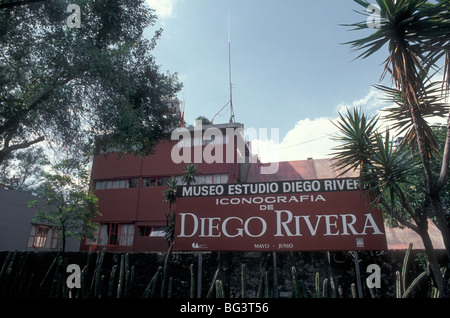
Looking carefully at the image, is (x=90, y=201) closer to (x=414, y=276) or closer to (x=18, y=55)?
(x=18, y=55)

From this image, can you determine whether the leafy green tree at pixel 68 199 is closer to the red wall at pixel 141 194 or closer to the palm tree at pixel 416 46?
the red wall at pixel 141 194

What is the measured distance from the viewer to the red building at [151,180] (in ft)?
75.2

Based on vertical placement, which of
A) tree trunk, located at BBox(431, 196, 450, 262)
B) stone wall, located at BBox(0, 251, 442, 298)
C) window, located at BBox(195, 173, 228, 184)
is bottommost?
stone wall, located at BBox(0, 251, 442, 298)

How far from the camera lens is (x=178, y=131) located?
22984 millimetres

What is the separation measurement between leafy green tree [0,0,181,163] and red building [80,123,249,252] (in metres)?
8.31

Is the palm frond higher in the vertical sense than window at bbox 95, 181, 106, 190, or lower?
lower

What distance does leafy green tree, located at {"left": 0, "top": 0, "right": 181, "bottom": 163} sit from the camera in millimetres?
11289

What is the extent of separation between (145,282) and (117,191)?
17.7 meters

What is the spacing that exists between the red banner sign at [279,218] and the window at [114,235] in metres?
16.6

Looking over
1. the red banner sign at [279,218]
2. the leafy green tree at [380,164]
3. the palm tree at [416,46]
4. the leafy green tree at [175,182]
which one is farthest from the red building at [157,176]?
the palm tree at [416,46]

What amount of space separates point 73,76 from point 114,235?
1566 cm

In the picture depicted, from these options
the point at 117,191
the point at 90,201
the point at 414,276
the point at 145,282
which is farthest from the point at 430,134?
the point at 117,191

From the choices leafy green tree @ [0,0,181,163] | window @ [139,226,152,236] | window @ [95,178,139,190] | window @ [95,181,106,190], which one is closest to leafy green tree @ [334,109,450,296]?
leafy green tree @ [0,0,181,163]

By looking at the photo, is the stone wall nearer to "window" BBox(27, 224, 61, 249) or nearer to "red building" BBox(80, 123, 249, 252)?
"red building" BBox(80, 123, 249, 252)
